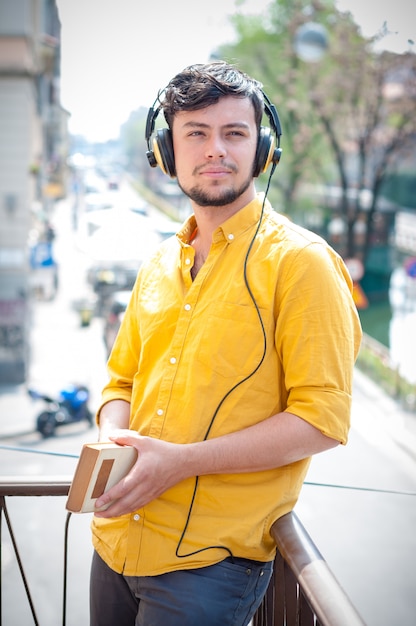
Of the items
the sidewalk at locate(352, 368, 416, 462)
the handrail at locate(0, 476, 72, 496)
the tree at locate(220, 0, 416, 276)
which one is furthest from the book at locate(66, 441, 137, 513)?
the tree at locate(220, 0, 416, 276)

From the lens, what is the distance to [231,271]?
0.96m

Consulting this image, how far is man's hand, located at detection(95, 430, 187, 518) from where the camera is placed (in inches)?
34.7

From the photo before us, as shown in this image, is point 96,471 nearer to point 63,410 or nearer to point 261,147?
point 261,147

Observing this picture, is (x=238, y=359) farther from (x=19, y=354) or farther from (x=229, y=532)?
(x=19, y=354)

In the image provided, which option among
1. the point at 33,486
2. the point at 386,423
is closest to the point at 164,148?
the point at 33,486

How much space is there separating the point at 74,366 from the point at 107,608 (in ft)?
27.5

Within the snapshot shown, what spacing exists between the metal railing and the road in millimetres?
121

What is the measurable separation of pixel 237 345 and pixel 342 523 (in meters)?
2.41

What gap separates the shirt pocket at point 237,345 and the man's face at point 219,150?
0.59 ft

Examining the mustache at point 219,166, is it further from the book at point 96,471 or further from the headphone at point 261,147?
the book at point 96,471

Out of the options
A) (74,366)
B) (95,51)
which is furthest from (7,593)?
(74,366)

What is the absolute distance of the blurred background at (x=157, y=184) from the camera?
8.51 ft

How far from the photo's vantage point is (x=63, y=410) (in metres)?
6.20

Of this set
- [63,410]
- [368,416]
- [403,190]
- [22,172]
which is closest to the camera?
[368,416]
